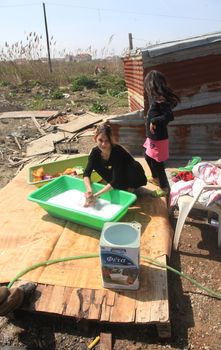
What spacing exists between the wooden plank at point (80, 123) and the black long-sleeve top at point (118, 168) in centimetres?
364

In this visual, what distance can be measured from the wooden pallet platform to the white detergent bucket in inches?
3.6

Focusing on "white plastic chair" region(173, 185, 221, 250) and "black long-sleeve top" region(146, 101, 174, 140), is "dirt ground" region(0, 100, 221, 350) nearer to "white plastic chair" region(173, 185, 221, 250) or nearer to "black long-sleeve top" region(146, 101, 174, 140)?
"white plastic chair" region(173, 185, 221, 250)

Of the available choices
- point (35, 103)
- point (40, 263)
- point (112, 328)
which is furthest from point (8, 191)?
point (35, 103)

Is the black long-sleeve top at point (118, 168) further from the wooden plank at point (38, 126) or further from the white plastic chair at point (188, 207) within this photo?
the wooden plank at point (38, 126)

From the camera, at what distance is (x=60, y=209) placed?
316 cm

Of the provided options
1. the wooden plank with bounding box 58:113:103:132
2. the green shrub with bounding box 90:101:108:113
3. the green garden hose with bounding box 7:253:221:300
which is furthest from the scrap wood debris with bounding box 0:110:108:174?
the green garden hose with bounding box 7:253:221:300

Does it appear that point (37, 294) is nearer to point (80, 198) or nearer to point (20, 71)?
point (80, 198)

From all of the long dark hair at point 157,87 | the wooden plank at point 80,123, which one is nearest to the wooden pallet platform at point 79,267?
the long dark hair at point 157,87

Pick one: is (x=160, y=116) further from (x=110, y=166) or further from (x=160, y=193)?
(x=160, y=193)

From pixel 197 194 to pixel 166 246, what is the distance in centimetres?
52

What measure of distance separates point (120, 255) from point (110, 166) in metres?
1.42

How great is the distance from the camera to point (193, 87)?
461cm

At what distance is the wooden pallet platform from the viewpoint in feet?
7.50

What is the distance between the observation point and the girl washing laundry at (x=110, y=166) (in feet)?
10.7
